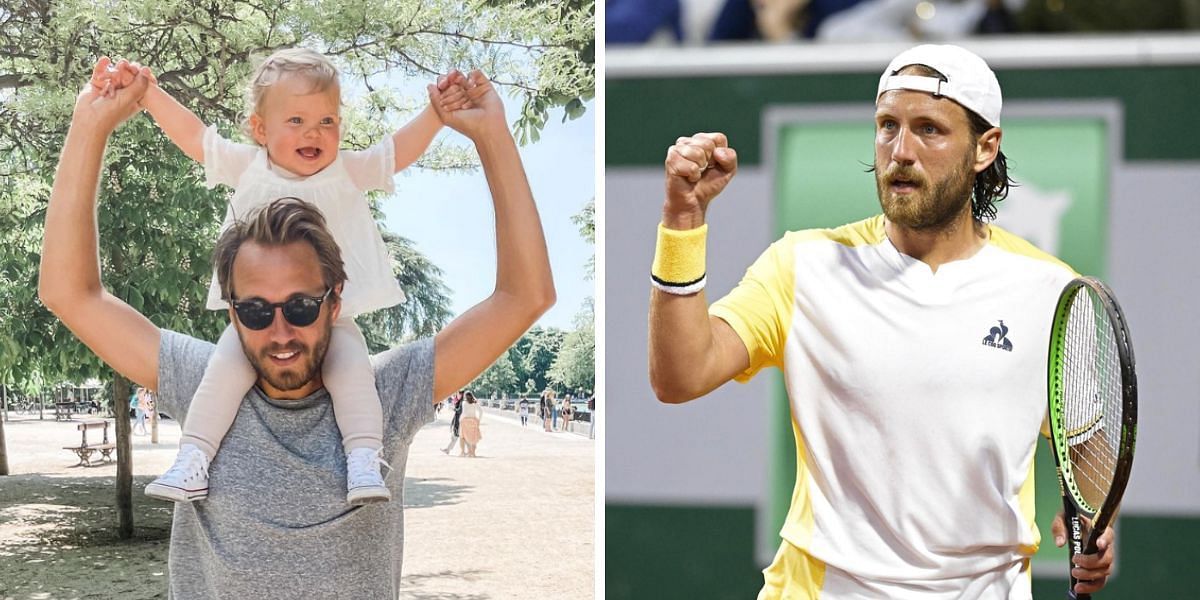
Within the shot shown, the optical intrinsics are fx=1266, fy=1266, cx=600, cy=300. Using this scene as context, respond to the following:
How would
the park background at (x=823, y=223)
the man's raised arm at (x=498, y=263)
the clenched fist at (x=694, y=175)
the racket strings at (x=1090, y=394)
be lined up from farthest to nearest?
the man's raised arm at (x=498, y=263) < the park background at (x=823, y=223) < the racket strings at (x=1090, y=394) < the clenched fist at (x=694, y=175)

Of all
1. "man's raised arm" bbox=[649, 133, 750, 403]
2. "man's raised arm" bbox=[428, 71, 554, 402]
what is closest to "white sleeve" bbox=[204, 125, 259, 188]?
"man's raised arm" bbox=[428, 71, 554, 402]

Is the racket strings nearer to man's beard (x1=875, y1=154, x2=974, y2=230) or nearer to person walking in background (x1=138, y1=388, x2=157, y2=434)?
man's beard (x1=875, y1=154, x2=974, y2=230)

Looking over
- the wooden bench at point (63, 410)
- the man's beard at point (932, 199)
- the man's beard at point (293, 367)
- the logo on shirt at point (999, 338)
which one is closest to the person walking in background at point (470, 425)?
the man's beard at point (293, 367)

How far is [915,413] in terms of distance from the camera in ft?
9.98

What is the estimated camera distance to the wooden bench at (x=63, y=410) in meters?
3.71

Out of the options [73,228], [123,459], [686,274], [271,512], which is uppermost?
[73,228]

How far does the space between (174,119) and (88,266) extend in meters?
0.46

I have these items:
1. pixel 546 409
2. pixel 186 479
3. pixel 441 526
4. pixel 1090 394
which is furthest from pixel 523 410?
pixel 1090 394

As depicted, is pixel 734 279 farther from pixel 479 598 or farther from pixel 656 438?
pixel 479 598

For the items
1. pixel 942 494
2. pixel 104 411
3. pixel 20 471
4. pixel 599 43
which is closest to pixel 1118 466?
pixel 942 494

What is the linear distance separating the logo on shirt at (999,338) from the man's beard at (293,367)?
1705 millimetres

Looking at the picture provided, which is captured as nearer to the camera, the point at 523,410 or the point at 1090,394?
the point at 1090,394

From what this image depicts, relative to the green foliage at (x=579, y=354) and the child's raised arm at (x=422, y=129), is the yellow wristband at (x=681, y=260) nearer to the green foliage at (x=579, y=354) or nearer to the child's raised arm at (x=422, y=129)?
the green foliage at (x=579, y=354)

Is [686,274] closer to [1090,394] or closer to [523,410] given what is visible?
[1090,394]
